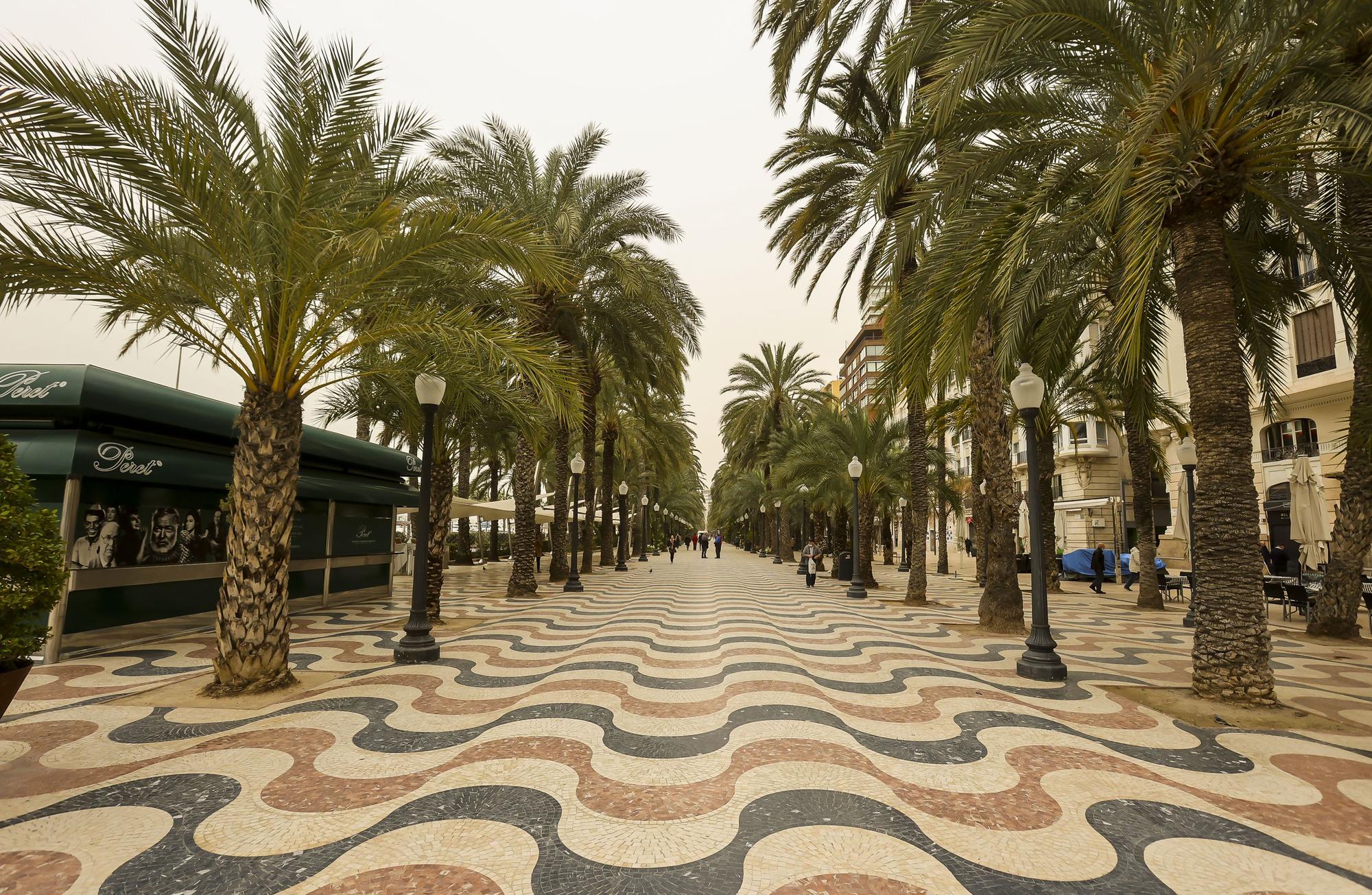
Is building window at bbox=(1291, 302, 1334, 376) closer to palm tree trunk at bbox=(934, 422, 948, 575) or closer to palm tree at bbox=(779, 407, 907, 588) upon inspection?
palm tree trunk at bbox=(934, 422, 948, 575)

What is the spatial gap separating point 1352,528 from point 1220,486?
6.28 metres

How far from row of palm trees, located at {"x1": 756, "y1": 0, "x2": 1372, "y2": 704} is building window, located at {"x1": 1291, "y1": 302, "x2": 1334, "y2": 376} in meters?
16.7

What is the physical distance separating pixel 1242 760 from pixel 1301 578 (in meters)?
11.8

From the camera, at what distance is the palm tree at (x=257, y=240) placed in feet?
15.4

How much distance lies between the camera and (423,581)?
7.06m

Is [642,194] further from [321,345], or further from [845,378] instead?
[845,378]

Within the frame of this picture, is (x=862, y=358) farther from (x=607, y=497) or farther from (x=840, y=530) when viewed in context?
(x=607, y=497)

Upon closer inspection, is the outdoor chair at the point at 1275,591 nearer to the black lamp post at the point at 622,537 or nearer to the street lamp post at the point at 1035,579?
the street lamp post at the point at 1035,579

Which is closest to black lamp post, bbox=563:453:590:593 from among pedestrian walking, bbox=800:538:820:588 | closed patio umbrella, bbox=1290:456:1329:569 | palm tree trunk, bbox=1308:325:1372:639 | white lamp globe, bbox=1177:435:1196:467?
pedestrian walking, bbox=800:538:820:588

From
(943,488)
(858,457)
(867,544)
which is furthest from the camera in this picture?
(943,488)

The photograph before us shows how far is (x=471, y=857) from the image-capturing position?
2.70m

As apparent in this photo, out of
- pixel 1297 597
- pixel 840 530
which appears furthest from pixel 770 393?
pixel 1297 597

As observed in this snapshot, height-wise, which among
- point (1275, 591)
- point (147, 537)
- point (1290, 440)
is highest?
point (1290, 440)

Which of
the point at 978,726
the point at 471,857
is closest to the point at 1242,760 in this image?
the point at 978,726
